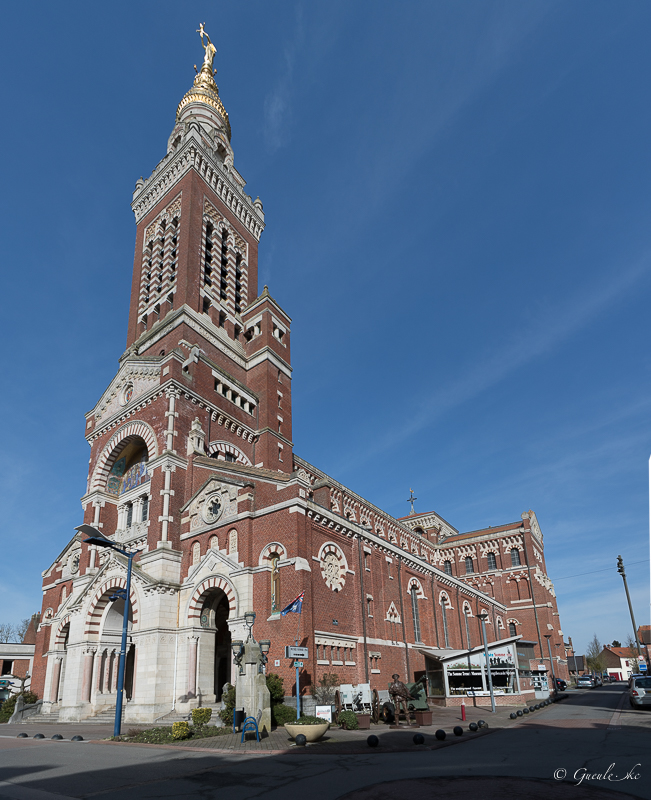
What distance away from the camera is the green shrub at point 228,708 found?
21.1m

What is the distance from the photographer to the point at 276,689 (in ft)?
70.1

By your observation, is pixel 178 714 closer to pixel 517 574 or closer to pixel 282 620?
pixel 282 620

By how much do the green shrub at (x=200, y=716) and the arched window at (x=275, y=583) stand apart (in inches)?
180

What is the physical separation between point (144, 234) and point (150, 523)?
28080 millimetres

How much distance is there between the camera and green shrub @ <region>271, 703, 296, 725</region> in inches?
806

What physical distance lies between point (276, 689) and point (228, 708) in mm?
2055

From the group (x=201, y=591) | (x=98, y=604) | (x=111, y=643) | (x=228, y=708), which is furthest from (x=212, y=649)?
(x=98, y=604)

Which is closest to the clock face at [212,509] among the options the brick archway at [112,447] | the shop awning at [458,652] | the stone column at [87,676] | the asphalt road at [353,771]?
the brick archway at [112,447]

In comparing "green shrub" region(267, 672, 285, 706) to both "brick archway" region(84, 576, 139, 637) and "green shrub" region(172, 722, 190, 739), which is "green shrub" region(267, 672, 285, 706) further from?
"brick archway" region(84, 576, 139, 637)

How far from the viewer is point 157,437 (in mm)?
30906

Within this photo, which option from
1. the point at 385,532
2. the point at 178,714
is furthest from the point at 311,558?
the point at 385,532

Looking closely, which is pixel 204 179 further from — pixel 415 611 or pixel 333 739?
pixel 333 739

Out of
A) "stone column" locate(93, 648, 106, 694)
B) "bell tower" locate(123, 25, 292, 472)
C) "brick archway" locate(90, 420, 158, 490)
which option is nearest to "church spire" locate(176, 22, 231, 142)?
"bell tower" locate(123, 25, 292, 472)

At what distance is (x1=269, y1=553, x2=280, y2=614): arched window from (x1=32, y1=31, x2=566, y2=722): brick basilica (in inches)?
2.4
